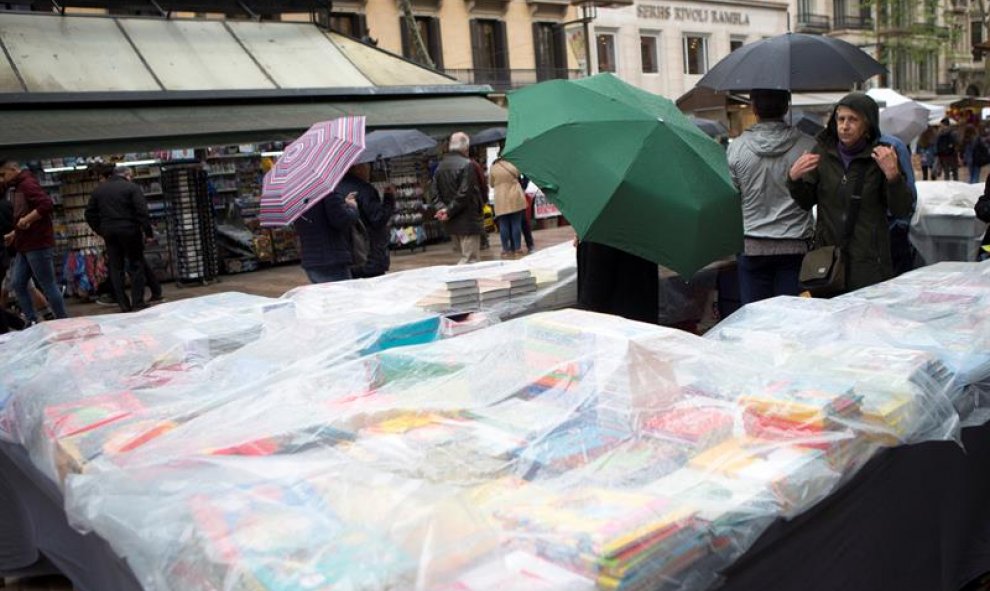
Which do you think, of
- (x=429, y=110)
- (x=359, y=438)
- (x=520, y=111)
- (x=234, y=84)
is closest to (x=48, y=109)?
(x=234, y=84)

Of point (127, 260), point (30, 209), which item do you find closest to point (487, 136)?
point (127, 260)

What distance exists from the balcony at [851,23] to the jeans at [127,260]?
40.4 metres

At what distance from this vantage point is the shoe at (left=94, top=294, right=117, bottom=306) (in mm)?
10922

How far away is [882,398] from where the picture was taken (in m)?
2.22

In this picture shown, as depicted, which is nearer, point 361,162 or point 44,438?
point 44,438

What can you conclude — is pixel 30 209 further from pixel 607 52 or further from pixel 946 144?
pixel 607 52

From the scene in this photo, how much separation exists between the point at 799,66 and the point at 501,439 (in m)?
3.38

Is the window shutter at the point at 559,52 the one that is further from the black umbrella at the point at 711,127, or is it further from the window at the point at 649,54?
the black umbrella at the point at 711,127

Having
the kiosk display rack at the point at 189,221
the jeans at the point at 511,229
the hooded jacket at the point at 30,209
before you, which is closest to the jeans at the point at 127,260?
the hooded jacket at the point at 30,209

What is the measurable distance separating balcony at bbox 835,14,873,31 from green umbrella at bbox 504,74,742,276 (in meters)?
43.4

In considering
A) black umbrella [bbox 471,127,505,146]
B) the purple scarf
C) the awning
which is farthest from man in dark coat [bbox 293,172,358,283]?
black umbrella [bbox 471,127,505,146]

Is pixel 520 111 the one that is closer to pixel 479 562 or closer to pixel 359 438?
pixel 359 438

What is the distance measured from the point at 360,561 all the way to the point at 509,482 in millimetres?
449

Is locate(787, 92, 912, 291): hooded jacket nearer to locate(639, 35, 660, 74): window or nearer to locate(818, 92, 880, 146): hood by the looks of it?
locate(818, 92, 880, 146): hood
